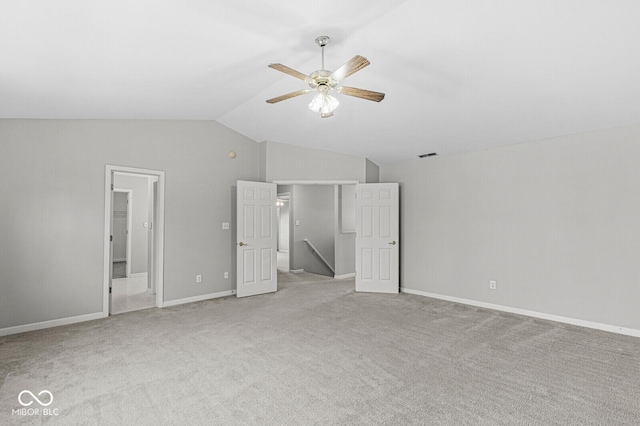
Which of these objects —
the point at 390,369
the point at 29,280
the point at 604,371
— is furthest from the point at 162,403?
the point at 604,371

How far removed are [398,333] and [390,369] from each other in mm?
957

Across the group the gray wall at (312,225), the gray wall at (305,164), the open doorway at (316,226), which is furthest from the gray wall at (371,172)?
the gray wall at (312,225)

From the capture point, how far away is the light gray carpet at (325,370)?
225 cm

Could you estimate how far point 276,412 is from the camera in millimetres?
2252

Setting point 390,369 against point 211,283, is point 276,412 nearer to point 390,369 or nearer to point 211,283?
point 390,369

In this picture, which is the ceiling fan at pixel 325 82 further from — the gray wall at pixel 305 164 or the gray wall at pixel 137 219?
the gray wall at pixel 137 219

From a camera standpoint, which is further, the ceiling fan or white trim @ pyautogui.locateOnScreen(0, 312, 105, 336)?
white trim @ pyautogui.locateOnScreen(0, 312, 105, 336)

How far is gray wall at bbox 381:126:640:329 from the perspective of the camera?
3.88m

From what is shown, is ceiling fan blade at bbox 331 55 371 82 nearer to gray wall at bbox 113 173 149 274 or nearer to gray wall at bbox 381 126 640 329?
gray wall at bbox 381 126 640 329

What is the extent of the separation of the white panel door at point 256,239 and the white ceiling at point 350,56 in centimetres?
157

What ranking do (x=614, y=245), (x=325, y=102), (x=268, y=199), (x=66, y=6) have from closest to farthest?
1. (x=66, y=6)
2. (x=325, y=102)
3. (x=614, y=245)
4. (x=268, y=199)

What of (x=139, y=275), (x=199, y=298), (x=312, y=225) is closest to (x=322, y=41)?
(x=199, y=298)

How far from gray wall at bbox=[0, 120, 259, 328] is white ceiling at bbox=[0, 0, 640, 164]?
1.19 ft

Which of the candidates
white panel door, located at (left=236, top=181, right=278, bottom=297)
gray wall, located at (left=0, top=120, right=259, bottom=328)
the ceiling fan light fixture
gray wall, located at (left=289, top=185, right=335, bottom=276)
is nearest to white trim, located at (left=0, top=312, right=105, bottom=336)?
gray wall, located at (left=0, top=120, right=259, bottom=328)
